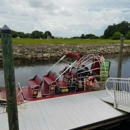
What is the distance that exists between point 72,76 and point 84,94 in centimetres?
85

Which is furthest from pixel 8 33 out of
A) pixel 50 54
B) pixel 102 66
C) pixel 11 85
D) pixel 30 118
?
pixel 50 54

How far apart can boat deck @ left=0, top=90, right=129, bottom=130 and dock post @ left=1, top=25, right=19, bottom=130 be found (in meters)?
1.25

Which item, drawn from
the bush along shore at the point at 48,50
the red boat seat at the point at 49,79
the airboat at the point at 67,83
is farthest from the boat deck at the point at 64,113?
the bush along shore at the point at 48,50

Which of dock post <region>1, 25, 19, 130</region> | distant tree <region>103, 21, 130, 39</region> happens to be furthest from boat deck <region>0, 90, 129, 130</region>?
distant tree <region>103, 21, 130, 39</region>

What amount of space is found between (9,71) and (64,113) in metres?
2.70

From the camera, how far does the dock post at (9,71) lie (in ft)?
9.29

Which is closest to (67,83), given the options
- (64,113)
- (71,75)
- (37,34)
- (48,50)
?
(71,75)

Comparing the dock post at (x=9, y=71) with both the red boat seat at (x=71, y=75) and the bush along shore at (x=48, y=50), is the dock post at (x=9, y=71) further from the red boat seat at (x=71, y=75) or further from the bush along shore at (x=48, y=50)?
the bush along shore at (x=48, y=50)

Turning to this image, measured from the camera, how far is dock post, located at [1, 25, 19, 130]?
9.29 ft

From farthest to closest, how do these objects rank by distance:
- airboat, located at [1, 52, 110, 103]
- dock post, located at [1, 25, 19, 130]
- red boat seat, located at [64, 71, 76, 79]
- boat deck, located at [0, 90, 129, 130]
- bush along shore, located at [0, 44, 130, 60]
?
bush along shore, located at [0, 44, 130, 60], red boat seat, located at [64, 71, 76, 79], airboat, located at [1, 52, 110, 103], boat deck, located at [0, 90, 129, 130], dock post, located at [1, 25, 19, 130]

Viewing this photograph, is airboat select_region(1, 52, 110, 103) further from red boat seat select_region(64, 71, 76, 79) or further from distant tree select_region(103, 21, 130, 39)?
distant tree select_region(103, 21, 130, 39)

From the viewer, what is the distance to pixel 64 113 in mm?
5156

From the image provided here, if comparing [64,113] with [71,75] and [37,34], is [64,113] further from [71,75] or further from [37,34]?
[37,34]

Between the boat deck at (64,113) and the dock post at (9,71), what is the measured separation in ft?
4.11
